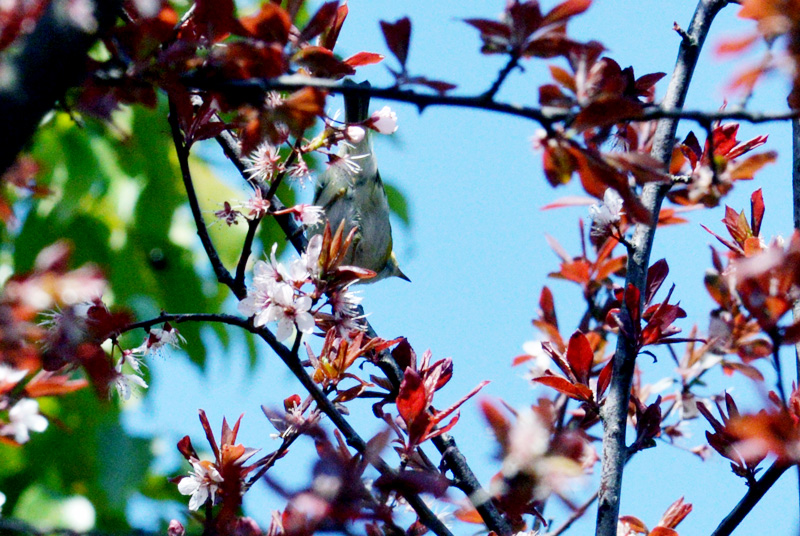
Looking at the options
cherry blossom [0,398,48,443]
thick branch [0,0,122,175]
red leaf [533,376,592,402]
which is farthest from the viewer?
red leaf [533,376,592,402]

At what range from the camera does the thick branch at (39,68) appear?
76 centimetres

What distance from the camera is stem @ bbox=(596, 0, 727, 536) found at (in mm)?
1358

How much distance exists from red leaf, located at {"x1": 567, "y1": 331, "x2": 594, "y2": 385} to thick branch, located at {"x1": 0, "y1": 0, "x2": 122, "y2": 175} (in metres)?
1.05

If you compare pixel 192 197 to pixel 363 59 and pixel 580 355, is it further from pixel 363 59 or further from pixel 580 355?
pixel 580 355

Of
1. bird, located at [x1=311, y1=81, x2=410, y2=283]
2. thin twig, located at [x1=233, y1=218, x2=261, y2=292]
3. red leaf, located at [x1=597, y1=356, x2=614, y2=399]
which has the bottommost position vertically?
red leaf, located at [x1=597, y1=356, x2=614, y2=399]

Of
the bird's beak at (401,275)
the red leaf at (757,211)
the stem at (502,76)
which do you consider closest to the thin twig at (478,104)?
the stem at (502,76)

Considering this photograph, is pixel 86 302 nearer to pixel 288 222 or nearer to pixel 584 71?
pixel 288 222

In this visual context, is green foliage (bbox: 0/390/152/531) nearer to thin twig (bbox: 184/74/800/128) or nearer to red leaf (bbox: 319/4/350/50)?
red leaf (bbox: 319/4/350/50)

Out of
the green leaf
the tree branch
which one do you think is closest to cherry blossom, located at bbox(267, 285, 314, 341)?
the tree branch

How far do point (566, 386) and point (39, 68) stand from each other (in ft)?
3.55

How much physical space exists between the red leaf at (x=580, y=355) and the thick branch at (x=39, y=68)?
3.44 feet

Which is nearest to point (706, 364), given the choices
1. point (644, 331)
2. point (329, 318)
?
point (644, 331)

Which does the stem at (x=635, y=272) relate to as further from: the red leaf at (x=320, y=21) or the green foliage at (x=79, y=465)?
the green foliage at (x=79, y=465)

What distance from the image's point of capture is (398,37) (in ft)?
3.23
